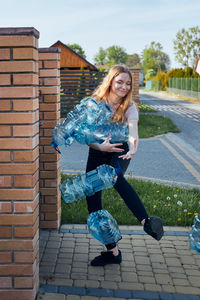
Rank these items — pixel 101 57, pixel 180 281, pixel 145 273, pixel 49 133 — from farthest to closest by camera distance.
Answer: pixel 101 57 < pixel 49 133 < pixel 145 273 < pixel 180 281

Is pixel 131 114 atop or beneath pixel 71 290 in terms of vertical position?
atop

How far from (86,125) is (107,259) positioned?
1.22m

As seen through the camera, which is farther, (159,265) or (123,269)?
(159,265)

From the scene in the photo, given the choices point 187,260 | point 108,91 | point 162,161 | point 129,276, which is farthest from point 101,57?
point 129,276

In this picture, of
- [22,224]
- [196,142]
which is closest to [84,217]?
[22,224]

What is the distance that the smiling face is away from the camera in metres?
3.18

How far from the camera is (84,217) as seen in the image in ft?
14.8

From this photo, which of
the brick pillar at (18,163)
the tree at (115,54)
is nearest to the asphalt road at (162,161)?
the brick pillar at (18,163)

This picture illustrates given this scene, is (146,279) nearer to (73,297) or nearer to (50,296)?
(73,297)

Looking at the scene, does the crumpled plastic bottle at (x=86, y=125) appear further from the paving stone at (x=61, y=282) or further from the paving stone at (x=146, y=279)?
the paving stone at (x=146, y=279)

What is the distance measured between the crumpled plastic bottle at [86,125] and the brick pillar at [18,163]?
1.08 ft

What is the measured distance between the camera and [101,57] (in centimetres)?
13662

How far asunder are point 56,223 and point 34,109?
1781 mm

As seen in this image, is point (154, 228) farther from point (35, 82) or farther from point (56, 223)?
point (35, 82)
